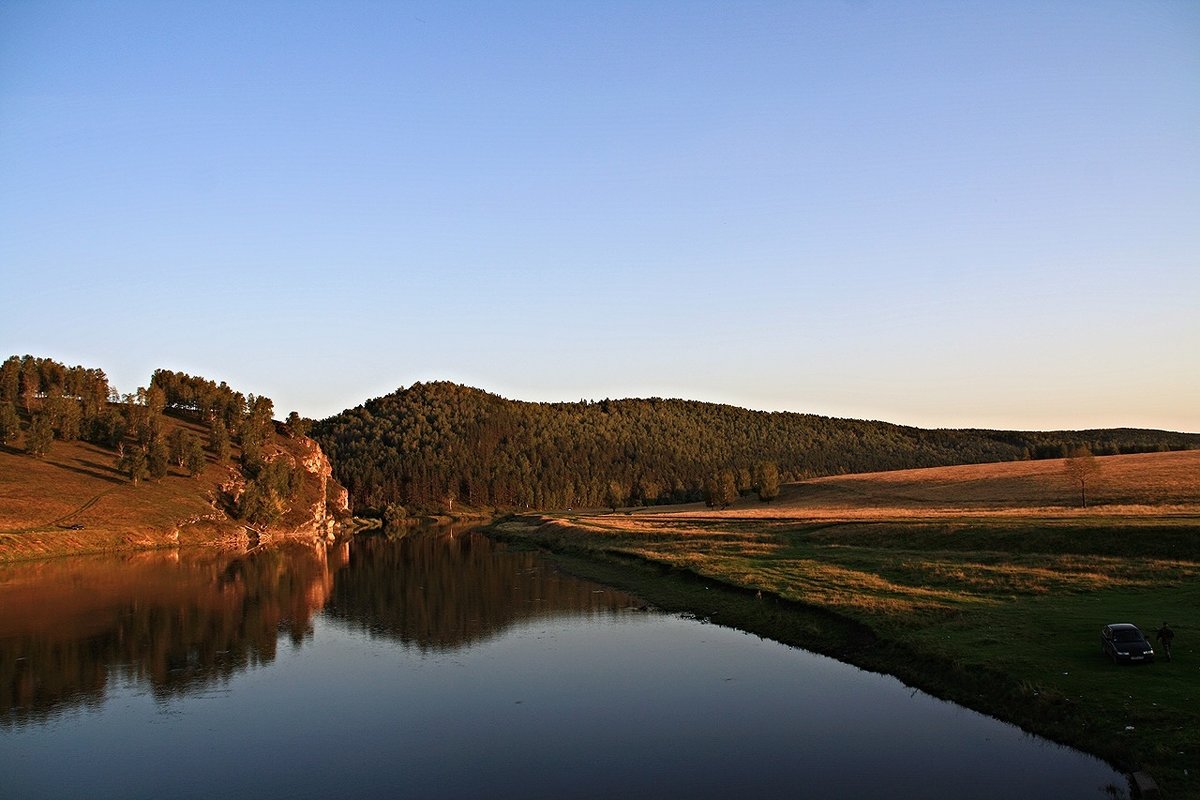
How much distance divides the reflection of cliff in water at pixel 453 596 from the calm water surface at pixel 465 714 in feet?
1.68

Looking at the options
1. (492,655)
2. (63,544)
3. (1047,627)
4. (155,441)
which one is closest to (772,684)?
(1047,627)

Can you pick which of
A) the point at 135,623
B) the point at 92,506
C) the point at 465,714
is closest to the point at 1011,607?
the point at 465,714

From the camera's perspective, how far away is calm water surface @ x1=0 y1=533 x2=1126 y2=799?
86.1 ft

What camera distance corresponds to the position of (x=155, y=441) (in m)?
133

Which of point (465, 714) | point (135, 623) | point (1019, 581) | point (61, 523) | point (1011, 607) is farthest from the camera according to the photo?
point (61, 523)

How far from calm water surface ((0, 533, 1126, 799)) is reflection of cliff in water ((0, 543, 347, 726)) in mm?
271

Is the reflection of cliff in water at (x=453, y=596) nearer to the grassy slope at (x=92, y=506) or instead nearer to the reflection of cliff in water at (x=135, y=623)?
the reflection of cliff in water at (x=135, y=623)

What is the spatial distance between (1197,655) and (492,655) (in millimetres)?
33756

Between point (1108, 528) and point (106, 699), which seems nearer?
point (106, 699)

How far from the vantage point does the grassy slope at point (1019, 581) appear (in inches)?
1092

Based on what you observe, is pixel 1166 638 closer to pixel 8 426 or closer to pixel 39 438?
pixel 39 438

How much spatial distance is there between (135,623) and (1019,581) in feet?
194

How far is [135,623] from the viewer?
54938mm

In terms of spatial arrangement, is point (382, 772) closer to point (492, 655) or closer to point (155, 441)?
point (492, 655)
